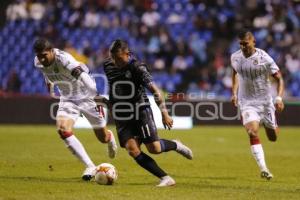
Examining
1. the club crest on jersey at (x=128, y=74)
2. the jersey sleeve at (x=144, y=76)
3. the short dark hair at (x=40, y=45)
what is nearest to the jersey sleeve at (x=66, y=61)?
the short dark hair at (x=40, y=45)

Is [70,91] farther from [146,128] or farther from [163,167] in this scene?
[163,167]

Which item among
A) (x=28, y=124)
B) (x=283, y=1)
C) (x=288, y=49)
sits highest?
(x=283, y=1)

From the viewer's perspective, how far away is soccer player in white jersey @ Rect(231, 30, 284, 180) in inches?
453

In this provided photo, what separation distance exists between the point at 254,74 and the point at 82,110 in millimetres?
2878

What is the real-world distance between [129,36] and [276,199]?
17.8 meters

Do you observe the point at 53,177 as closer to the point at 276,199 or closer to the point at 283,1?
the point at 276,199

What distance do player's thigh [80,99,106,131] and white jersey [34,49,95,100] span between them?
0.45 ft

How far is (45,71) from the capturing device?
11016mm

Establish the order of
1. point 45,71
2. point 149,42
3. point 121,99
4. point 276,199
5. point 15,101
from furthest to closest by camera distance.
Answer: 1. point 149,42
2. point 15,101
3. point 45,71
4. point 121,99
5. point 276,199

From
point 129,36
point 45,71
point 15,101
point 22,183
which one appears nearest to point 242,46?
point 45,71

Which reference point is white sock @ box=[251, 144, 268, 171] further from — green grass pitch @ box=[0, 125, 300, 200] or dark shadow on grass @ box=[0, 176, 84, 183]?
dark shadow on grass @ box=[0, 176, 84, 183]

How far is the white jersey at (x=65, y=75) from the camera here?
10.8 metres

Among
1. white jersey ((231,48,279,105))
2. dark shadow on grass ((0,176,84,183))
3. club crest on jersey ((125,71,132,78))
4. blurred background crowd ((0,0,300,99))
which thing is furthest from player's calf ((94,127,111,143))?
blurred background crowd ((0,0,300,99))

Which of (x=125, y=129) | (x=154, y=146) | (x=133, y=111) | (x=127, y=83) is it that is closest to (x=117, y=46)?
(x=127, y=83)
